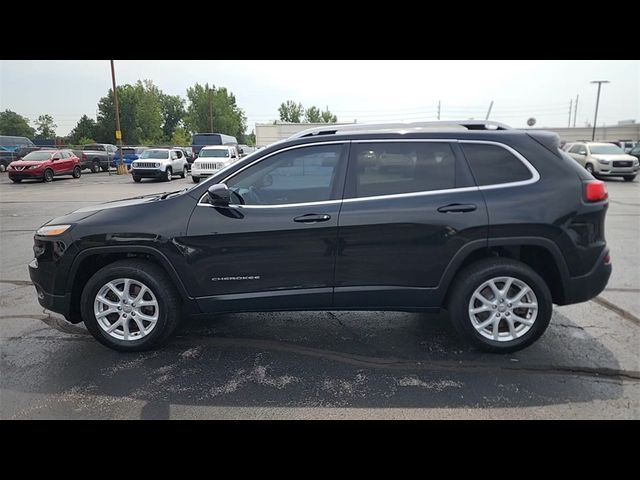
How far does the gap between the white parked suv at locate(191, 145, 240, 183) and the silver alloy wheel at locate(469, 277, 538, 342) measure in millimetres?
18985

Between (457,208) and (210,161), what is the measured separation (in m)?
20.1

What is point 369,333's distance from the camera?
4.04m

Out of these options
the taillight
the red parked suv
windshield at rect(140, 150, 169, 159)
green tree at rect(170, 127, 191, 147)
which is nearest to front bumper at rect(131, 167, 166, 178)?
windshield at rect(140, 150, 169, 159)

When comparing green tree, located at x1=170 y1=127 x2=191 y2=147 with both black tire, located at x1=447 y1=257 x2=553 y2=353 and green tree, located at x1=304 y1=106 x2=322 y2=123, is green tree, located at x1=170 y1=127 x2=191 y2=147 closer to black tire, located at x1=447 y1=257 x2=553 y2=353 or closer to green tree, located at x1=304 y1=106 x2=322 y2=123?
green tree, located at x1=304 y1=106 x2=322 y2=123

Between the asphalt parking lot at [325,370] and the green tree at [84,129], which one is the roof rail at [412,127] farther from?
the green tree at [84,129]

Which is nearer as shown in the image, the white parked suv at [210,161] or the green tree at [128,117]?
the white parked suv at [210,161]

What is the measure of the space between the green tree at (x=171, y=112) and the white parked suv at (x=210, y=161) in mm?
72362

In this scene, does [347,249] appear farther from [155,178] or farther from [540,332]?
[155,178]

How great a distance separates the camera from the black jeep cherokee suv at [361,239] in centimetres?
345

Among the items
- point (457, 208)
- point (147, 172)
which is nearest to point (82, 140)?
point (147, 172)

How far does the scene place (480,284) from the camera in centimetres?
350

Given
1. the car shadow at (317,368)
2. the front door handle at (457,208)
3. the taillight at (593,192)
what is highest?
the taillight at (593,192)

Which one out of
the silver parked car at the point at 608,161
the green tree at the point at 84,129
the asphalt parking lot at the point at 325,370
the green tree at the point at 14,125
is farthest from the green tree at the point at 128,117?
the asphalt parking lot at the point at 325,370

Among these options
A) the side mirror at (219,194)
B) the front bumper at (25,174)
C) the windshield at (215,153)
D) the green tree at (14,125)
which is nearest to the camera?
the side mirror at (219,194)
